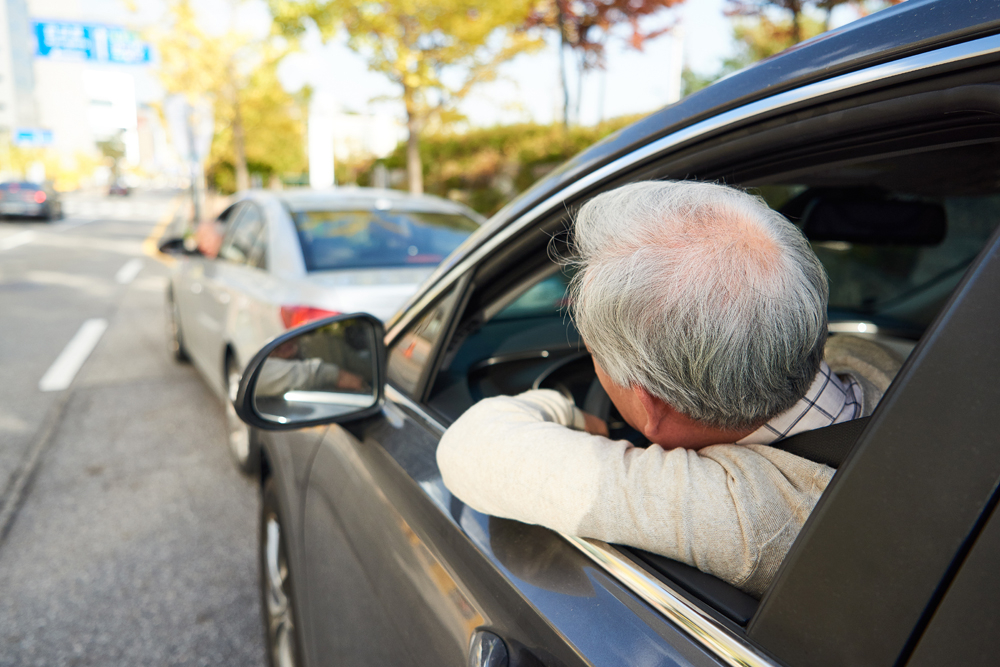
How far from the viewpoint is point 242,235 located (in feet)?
14.1

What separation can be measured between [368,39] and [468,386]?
1070cm

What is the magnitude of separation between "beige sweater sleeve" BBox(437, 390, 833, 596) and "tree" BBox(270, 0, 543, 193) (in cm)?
1016

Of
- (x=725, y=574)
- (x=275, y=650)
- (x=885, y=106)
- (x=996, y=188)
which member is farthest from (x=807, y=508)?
(x=275, y=650)

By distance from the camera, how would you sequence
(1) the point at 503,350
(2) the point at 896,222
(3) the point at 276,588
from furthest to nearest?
1. (2) the point at 896,222
2. (3) the point at 276,588
3. (1) the point at 503,350

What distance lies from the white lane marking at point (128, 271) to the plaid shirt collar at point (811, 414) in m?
12.7

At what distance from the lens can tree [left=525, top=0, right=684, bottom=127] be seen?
43.5 ft

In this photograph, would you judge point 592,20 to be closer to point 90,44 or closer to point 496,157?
point 496,157

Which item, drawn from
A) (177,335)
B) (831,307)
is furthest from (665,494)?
(177,335)

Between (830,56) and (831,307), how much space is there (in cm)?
205

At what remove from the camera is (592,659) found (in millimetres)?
789

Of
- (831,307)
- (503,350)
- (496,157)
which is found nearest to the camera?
(503,350)

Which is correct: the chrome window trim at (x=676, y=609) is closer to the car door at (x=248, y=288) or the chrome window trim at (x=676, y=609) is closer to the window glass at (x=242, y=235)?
the car door at (x=248, y=288)

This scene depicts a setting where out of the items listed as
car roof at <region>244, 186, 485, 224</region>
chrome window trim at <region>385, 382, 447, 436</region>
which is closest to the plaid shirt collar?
chrome window trim at <region>385, 382, 447, 436</region>

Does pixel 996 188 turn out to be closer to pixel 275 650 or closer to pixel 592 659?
pixel 592 659
